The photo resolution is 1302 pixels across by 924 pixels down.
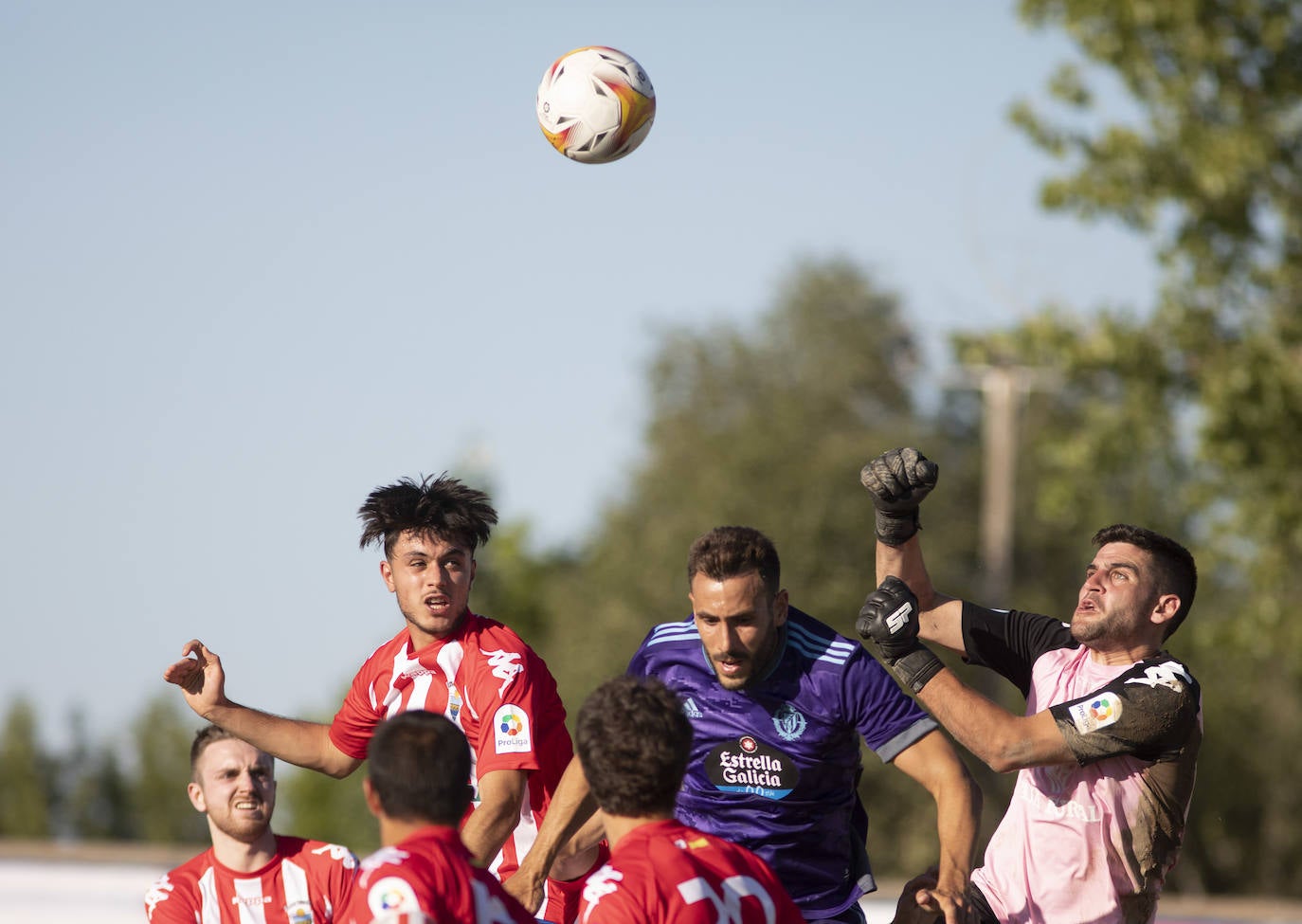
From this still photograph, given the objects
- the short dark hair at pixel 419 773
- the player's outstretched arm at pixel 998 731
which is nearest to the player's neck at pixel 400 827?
the short dark hair at pixel 419 773

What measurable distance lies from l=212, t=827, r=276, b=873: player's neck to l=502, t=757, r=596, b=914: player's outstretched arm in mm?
1097

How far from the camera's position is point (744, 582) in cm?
557

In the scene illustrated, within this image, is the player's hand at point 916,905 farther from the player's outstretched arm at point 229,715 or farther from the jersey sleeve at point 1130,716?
Result: the player's outstretched arm at point 229,715

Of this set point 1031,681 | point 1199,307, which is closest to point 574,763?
point 1031,681

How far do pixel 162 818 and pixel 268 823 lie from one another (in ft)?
150

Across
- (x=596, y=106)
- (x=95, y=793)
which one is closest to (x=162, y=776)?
(x=95, y=793)

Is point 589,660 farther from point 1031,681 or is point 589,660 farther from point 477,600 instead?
point 1031,681

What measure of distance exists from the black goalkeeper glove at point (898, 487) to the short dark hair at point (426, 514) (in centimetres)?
164

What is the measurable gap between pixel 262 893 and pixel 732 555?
2.37 metres

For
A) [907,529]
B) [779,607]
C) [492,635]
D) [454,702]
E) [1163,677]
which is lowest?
[454,702]

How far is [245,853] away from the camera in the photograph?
6.29 m

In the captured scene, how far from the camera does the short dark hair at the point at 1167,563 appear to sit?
607 cm

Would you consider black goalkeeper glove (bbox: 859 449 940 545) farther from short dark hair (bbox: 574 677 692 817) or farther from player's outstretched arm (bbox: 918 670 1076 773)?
short dark hair (bbox: 574 677 692 817)

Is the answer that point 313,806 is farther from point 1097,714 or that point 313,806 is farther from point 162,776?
point 1097,714
